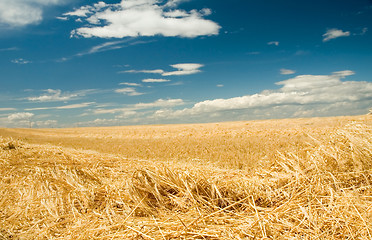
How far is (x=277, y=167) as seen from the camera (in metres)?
3.63

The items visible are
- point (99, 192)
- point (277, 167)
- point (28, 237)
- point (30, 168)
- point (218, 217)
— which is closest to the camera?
point (218, 217)

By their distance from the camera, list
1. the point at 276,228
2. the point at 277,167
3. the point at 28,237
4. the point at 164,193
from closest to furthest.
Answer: the point at 276,228, the point at 28,237, the point at 164,193, the point at 277,167

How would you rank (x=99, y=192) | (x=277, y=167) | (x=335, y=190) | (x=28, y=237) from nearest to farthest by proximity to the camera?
(x=28, y=237), (x=335, y=190), (x=99, y=192), (x=277, y=167)

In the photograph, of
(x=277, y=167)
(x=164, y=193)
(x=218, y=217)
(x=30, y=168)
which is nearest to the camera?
(x=218, y=217)

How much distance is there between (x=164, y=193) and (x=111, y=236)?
896mm

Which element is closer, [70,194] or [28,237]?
[28,237]

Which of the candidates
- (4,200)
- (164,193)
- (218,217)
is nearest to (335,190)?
(218,217)

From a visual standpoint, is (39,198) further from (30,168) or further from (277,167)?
(277,167)

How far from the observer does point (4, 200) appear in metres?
3.51

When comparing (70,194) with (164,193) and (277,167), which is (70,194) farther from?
(277,167)

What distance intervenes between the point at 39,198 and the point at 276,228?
3138 mm

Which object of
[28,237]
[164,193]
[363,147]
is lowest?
[28,237]

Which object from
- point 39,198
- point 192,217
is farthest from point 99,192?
point 192,217

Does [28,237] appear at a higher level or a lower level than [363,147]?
lower
